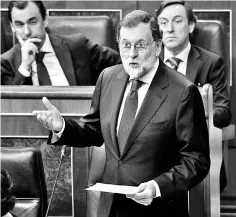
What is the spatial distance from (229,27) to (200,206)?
1123 mm

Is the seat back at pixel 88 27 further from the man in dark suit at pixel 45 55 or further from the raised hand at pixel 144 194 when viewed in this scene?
the raised hand at pixel 144 194

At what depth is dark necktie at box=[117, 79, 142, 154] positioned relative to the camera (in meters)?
1.50

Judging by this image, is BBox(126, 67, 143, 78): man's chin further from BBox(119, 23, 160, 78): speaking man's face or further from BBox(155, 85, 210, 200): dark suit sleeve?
BBox(155, 85, 210, 200): dark suit sleeve

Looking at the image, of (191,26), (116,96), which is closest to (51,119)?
(116,96)

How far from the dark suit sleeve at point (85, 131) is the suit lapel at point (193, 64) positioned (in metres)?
0.81

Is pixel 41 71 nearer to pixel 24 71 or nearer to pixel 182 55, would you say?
pixel 24 71

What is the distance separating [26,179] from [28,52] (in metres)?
0.88

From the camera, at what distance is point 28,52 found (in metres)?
2.36

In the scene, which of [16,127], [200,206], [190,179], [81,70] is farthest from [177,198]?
[81,70]

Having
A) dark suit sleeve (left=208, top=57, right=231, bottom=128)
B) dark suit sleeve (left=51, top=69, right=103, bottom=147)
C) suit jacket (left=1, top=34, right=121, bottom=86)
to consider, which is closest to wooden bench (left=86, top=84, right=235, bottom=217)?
dark suit sleeve (left=51, top=69, right=103, bottom=147)

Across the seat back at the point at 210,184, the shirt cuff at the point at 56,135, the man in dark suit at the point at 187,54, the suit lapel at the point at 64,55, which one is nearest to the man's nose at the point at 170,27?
the man in dark suit at the point at 187,54

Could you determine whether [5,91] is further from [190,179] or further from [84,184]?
[190,179]

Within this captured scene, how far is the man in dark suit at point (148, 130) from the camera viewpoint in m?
1.46

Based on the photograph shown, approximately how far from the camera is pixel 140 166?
1487 millimetres
